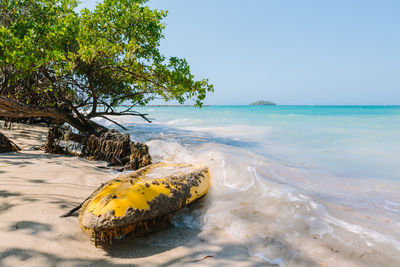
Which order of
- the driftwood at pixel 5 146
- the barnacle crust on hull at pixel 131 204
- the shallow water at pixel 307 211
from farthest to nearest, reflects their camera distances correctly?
the driftwood at pixel 5 146
the shallow water at pixel 307 211
the barnacle crust on hull at pixel 131 204

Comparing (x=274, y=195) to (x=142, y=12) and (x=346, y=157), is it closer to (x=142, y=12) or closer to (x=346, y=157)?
(x=346, y=157)

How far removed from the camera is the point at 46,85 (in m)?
7.70

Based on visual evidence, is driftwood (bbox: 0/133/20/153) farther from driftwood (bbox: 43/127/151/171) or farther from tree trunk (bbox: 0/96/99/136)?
tree trunk (bbox: 0/96/99/136)

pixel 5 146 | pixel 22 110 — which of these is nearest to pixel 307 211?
pixel 5 146

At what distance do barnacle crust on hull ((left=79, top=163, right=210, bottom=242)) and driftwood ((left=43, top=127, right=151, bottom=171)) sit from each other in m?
1.94

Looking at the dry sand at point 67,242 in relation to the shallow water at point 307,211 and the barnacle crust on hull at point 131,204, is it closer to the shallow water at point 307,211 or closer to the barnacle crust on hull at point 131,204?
the barnacle crust on hull at point 131,204

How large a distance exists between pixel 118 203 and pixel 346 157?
26.7 feet

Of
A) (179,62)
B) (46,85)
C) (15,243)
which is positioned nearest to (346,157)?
(179,62)

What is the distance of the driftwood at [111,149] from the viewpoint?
5.25 meters

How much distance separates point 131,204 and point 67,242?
26.4 inches

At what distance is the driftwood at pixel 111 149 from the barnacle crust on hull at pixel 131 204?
194 cm

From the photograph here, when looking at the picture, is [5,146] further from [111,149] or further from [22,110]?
[111,149]

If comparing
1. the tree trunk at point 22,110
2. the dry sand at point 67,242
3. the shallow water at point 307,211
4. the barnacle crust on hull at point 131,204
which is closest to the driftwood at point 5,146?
the tree trunk at point 22,110

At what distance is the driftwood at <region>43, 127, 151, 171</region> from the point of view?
5254 mm
